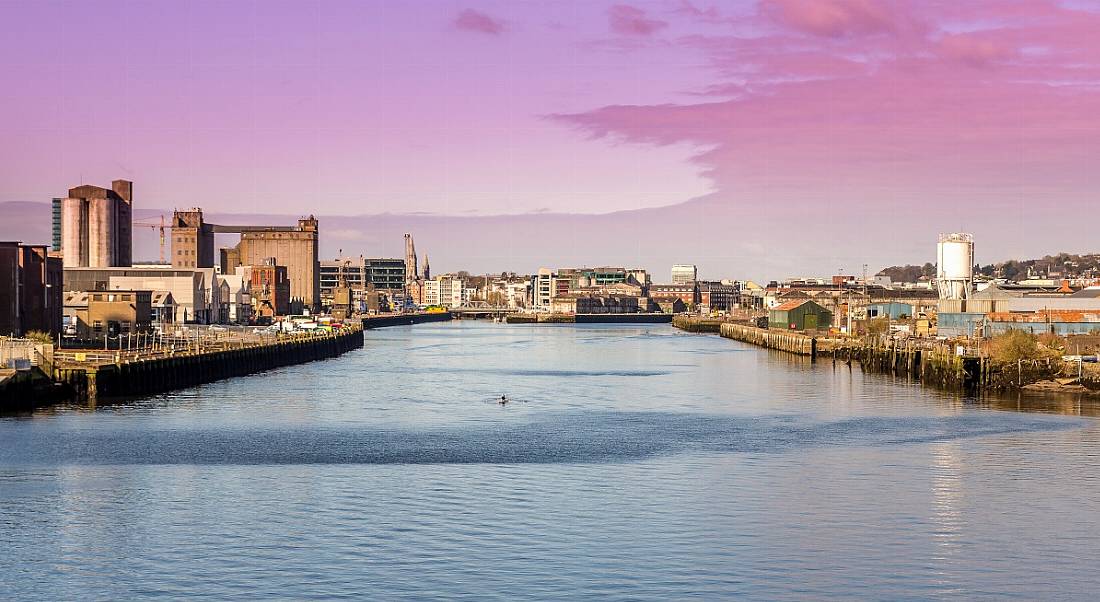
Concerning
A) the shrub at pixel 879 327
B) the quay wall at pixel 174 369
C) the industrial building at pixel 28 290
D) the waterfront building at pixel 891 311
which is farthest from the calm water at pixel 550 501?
the waterfront building at pixel 891 311

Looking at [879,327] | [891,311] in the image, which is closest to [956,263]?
[891,311]

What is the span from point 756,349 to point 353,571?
11761cm

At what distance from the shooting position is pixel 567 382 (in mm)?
85312

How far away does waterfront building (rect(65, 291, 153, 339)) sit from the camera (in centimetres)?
9875

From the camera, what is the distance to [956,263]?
14912 cm

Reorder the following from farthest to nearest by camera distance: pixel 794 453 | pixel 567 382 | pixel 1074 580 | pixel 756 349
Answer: pixel 756 349
pixel 567 382
pixel 794 453
pixel 1074 580

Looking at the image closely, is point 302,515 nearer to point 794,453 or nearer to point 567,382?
point 794,453

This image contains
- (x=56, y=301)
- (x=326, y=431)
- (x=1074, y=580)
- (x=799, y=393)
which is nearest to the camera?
(x=1074, y=580)

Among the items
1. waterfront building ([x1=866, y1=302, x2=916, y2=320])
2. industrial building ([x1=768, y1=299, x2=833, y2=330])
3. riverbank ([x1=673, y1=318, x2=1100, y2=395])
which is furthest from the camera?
industrial building ([x1=768, y1=299, x2=833, y2=330])

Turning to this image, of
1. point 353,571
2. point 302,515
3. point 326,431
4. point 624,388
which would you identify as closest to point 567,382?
point 624,388

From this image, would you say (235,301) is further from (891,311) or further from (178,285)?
(891,311)

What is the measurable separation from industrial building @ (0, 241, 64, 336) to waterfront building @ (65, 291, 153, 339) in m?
5.55

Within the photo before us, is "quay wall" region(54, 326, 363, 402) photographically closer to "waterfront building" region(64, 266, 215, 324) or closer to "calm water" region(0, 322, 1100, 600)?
"calm water" region(0, 322, 1100, 600)

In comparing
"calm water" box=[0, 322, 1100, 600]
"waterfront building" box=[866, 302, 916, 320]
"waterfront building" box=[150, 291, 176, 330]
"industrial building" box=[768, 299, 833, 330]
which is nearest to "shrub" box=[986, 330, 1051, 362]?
"calm water" box=[0, 322, 1100, 600]
